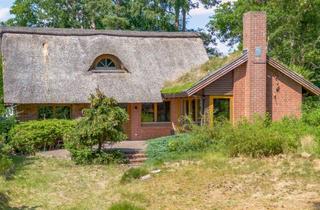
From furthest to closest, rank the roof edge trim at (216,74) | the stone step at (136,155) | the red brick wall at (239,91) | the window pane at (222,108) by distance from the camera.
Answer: the window pane at (222,108) → the red brick wall at (239,91) → the roof edge trim at (216,74) → the stone step at (136,155)

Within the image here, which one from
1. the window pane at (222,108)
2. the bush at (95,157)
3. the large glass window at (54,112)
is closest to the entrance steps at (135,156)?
the bush at (95,157)

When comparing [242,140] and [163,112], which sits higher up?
[163,112]

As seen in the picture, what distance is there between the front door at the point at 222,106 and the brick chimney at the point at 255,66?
0.94m

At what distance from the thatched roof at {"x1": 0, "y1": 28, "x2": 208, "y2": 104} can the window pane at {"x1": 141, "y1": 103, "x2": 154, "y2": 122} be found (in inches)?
40.2

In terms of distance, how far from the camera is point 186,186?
15.4 metres

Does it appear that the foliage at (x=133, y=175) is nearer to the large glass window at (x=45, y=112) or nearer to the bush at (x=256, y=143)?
the bush at (x=256, y=143)

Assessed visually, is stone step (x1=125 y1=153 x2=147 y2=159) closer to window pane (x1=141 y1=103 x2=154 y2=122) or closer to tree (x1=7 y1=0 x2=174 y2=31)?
window pane (x1=141 y1=103 x2=154 y2=122)

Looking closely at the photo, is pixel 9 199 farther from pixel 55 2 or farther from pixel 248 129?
pixel 55 2

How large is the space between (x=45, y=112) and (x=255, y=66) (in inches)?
439

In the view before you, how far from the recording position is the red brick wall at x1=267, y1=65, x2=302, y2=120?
26.1 meters

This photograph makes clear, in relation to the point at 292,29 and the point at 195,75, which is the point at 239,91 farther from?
the point at 292,29

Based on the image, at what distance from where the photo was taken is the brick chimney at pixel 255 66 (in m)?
25.2

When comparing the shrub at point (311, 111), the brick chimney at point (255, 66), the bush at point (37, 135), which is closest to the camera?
the shrub at point (311, 111)

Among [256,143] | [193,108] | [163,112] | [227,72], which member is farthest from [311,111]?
[163,112]
